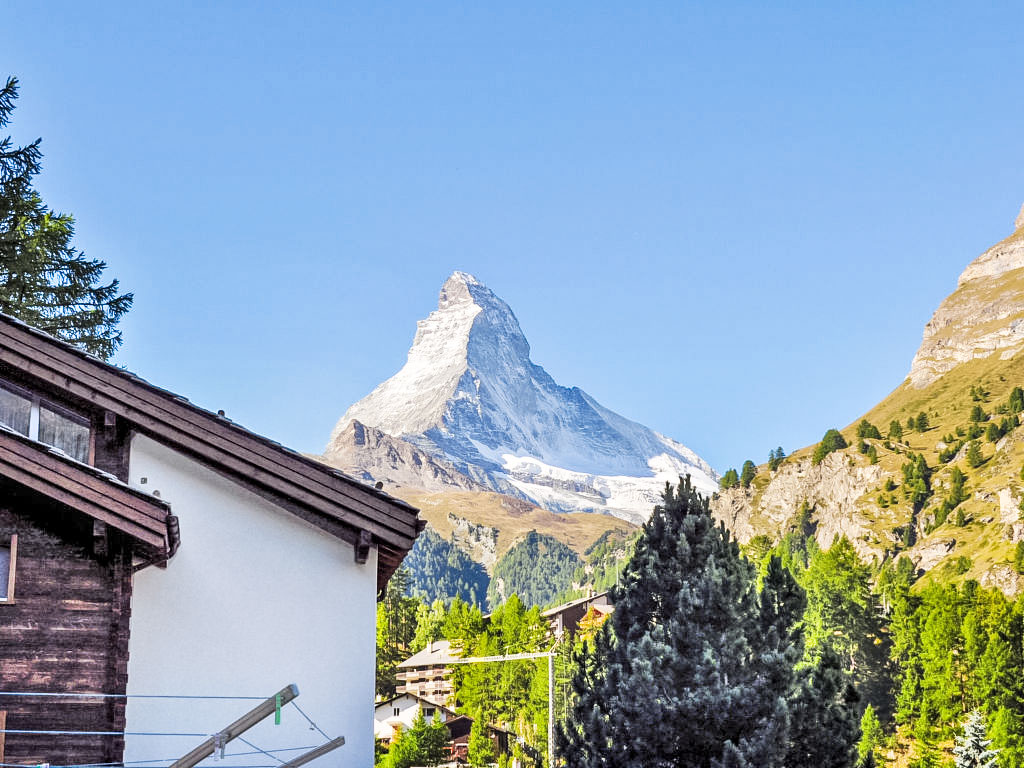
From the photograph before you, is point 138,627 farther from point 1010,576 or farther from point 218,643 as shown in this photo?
point 1010,576

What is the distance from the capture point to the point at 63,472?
1266 cm

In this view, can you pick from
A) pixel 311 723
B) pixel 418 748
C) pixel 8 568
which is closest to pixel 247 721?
pixel 8 568

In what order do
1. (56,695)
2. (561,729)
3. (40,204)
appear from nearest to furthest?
(56,695) < (561,729) < (40,204)

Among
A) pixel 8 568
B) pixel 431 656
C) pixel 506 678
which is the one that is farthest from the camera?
pixel 431 656

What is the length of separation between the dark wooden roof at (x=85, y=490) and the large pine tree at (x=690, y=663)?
19.5ft

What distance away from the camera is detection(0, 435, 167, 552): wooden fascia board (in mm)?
12531

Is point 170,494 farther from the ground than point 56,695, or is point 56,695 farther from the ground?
point 170,494

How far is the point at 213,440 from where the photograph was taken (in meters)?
15.1

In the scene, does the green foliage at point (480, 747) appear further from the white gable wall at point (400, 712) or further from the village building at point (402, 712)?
the white gable wall at point (400, 712)

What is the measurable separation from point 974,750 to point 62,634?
71.1m

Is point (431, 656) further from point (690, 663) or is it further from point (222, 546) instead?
point (690, 663)

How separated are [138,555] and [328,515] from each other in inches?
105

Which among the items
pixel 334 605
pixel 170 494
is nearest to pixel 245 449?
pixel 170 494

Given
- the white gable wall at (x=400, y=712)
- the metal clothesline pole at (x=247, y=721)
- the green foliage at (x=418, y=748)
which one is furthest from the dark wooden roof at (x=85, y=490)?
the white gable wall at (x=400, y=712)
